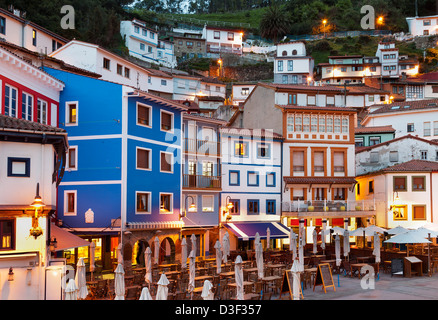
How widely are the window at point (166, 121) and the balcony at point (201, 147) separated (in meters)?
2.47

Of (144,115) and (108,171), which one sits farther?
(144,115)

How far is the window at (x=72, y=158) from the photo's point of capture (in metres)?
34.9

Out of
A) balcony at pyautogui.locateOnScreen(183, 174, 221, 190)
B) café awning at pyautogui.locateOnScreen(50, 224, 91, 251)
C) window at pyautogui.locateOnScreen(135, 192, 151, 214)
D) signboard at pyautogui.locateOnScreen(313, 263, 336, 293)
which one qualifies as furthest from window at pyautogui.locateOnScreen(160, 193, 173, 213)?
signboard at pyautogui.locateOnScreen(313, 263, 336, 293)

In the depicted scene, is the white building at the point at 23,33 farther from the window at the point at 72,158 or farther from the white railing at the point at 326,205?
the white railing at the point at 326,205

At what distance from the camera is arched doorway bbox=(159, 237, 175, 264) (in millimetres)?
37469

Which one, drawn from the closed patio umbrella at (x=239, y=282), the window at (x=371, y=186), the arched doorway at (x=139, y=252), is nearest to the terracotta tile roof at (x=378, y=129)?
the window at (x=371, y=186)

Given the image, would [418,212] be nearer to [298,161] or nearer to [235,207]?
[298,161]

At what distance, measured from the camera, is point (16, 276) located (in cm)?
1858

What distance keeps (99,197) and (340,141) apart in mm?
26136

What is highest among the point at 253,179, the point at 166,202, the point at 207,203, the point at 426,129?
the point at 426,129

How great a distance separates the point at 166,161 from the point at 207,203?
592 cm

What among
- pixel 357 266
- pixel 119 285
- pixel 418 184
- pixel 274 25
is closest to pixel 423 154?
pixel 418 184

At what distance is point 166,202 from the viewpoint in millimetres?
38031
